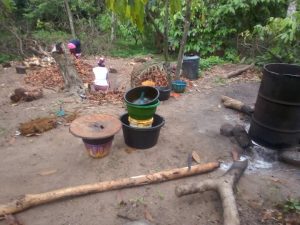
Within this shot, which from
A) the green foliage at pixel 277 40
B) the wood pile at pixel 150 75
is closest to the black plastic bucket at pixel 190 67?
the wood pile at pixel 150 75

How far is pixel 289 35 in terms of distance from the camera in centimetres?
625

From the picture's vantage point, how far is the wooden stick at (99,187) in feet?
10.0

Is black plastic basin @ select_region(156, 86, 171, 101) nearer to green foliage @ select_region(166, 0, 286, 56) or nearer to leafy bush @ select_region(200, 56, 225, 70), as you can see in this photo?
leafy bush @ select_region(200, 56, 225, 70)

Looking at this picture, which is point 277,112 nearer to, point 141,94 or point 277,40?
point 141,94

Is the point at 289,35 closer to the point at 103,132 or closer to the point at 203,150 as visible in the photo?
the point at 203,150

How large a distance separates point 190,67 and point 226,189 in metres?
4.45

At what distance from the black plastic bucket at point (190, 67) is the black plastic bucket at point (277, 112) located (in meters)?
2.91

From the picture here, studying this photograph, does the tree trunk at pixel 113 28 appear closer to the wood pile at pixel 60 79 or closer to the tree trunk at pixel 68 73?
the wood pile at pixel 60 79

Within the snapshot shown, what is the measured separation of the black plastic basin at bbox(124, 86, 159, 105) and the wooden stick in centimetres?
112

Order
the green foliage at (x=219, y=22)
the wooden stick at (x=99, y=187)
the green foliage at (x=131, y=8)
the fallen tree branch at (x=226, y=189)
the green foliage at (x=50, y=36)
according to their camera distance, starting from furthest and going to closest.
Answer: the green foliage at (x=50, y=36) < the green foliage at (x=219, y=22) < the wooden stick at (x=99, y=187) < the fallen tree branch at (x=226, y=189) < the green foliage at (x=131, y=8)

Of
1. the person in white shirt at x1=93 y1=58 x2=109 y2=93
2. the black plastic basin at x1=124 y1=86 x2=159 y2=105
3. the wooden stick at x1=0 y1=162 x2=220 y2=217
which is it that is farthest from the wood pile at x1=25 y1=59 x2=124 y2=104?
the wooden stick at x1=0 y1=162 x2=220 y2=217

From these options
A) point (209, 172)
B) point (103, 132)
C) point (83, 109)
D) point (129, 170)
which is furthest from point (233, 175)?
point (83, 109)

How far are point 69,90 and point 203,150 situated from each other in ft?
11.0

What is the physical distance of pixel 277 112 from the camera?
402 centimetres
